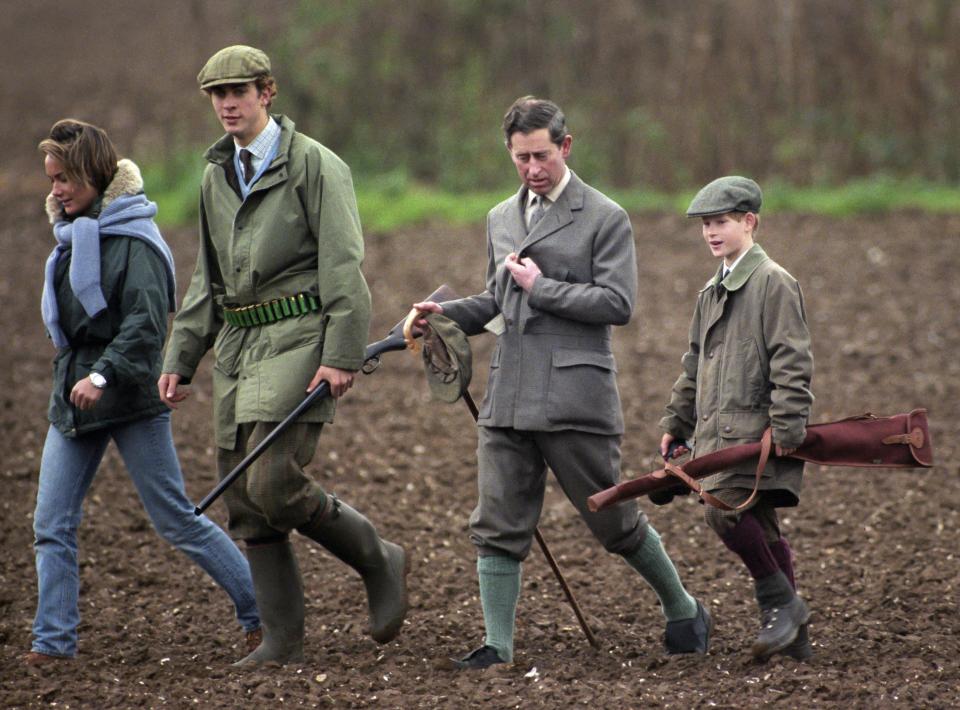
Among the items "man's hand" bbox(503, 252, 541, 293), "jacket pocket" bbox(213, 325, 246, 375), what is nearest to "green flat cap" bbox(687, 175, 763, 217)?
"man's hand" bbox(503, 252, 541, 293)

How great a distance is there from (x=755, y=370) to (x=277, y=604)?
5.96 feet

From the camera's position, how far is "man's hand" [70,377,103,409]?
4988mm

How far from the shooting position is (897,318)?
419 inches

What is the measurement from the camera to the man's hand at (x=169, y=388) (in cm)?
511

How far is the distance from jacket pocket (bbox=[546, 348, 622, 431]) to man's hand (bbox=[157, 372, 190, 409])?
4.16 ft

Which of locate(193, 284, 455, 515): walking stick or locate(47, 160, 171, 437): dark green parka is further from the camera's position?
Result: locate(47, 160, 171, 437): dark green parka

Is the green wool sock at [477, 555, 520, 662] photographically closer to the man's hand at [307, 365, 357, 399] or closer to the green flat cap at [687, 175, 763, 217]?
the man's hand at [307, 365, 357, 399]

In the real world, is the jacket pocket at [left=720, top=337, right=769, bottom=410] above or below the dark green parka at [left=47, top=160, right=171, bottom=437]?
below

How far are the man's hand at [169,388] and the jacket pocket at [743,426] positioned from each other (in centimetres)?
182

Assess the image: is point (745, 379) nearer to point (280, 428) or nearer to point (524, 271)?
point (524, 271)

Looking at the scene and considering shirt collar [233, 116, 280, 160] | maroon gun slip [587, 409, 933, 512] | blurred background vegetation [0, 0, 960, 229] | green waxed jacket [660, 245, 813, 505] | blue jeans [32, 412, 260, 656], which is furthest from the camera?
blurred background vegetation [0, 0, 960, 229]

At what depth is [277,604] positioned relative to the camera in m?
5.15

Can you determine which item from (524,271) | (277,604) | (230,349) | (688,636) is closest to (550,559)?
(688,636)

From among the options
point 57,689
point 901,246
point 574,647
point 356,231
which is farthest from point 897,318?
point 57,689
